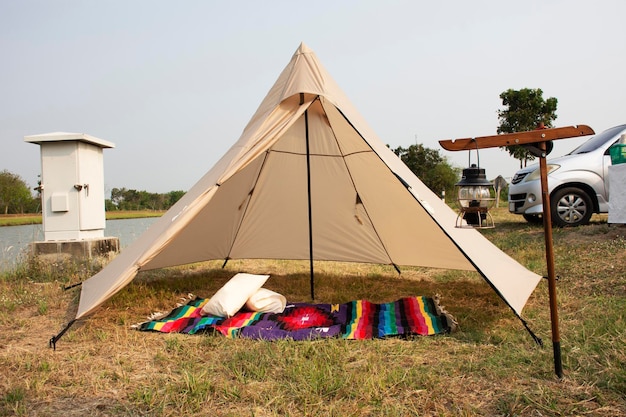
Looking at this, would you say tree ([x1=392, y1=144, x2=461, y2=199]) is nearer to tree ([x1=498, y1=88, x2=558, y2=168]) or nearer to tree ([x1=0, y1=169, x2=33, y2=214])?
tree ([x1=498, y1=88, x2=558, y2=168])

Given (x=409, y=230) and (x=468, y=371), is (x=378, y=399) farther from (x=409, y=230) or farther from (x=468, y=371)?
(x=409, y=230)

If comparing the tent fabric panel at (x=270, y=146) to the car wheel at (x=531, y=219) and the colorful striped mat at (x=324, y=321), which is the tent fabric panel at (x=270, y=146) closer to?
the colorful striped mat at (x=324, y=321)

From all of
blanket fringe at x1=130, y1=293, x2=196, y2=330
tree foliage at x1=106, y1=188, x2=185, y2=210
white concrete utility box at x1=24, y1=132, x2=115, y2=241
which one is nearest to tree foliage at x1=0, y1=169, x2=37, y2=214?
tree foliage at x1=106, y1=188, x2=185, y2=210

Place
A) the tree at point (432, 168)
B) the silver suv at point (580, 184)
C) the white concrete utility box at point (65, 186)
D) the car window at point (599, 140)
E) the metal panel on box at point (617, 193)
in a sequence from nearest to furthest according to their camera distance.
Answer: the white concrete utility box at point (65, 186), the metal panel on box at point (617, 193), the silver suv at point (580, 184), the car window at point (599, 140), the tree at point (432, 168)

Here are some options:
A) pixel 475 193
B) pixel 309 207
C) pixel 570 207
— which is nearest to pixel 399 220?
pixel 309 207

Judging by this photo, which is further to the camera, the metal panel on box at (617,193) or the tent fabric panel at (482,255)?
the metal panel on box at (617,193)

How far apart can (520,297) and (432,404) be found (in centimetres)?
126

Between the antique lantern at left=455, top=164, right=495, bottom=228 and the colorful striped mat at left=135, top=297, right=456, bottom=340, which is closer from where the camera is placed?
the antique lantern at left=455, top=164, right=495, bottom=228

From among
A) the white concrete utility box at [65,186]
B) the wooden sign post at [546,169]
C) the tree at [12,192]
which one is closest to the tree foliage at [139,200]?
the tree at [12,192]

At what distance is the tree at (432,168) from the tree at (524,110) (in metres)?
3.73

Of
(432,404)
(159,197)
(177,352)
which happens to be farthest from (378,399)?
(159,197)

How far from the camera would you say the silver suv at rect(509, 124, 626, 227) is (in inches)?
245

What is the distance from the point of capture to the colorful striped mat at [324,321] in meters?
2.93

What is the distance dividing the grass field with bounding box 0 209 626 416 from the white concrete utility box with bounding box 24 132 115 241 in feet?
4.17
